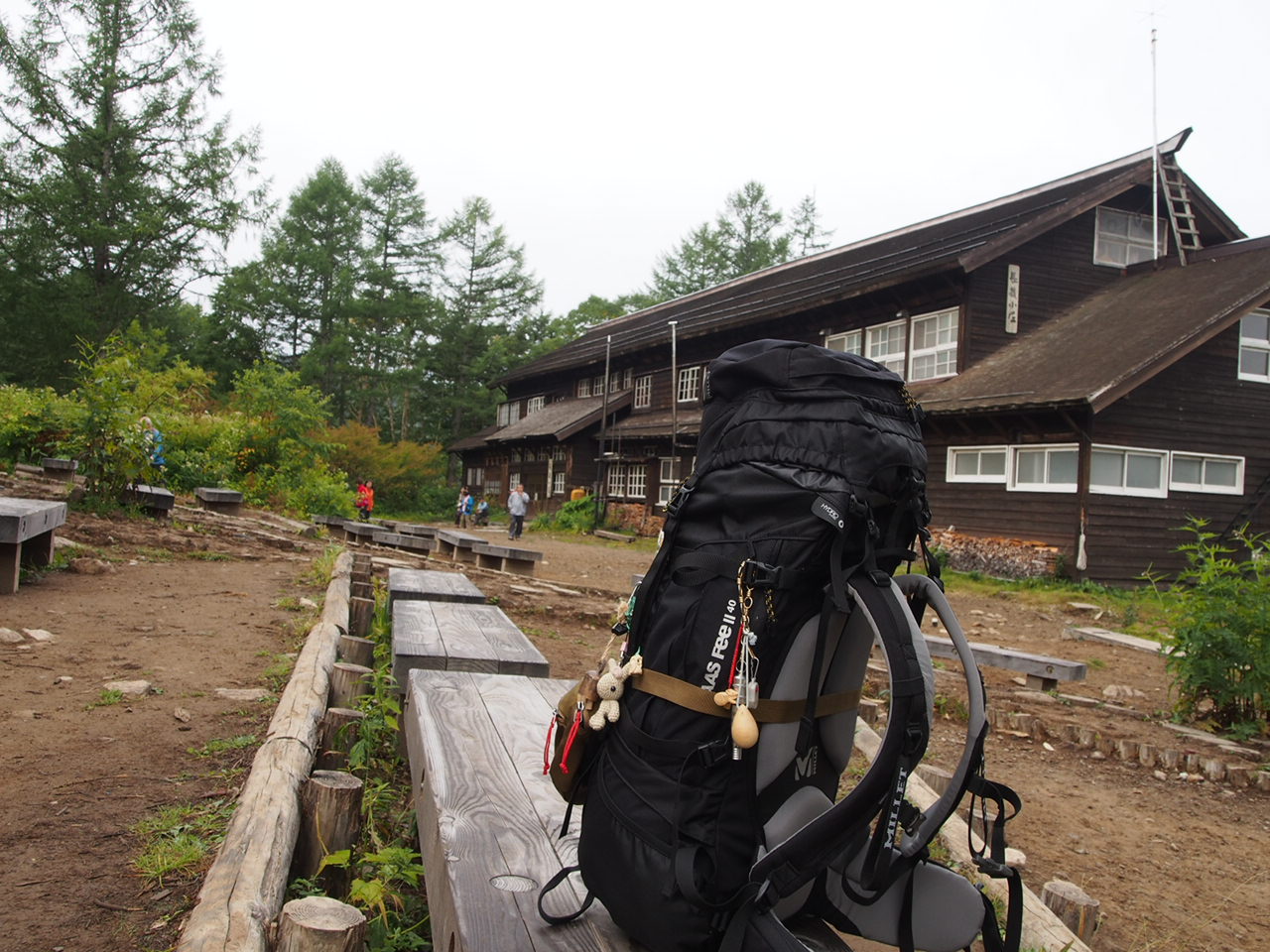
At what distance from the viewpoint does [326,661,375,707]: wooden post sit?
14.4ft

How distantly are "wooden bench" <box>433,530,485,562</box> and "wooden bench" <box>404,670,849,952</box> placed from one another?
9316mm

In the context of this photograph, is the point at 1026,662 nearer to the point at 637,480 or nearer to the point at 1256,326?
the point at 1256,326

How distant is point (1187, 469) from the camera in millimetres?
16750

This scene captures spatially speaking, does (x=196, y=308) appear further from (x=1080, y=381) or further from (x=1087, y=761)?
(x=1087, y=761)

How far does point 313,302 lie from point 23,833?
47292mm

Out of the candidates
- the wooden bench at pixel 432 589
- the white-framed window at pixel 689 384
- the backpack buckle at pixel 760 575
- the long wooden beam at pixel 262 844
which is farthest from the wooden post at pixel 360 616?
the white-framed window at pixel 689 384

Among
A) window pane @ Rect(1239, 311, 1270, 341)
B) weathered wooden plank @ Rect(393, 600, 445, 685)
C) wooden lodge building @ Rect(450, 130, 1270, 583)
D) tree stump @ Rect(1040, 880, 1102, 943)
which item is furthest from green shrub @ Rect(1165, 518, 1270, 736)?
window pane @ Rect(1239, 311, 1270, 341)

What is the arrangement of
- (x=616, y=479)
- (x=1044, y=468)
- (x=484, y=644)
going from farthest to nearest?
(x=616, y=479)
(x=1044, y=468)
(x=484, y=644)

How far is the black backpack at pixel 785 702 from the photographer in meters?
1.48

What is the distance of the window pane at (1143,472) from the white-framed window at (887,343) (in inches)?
222

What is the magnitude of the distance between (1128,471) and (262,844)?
1689cm

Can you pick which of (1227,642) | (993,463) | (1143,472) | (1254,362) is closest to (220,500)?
(1227,642)

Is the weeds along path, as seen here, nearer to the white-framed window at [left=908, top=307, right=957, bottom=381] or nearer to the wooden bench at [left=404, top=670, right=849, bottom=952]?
the wooden bench at [left=404, top=670, right=849, bottom=952]

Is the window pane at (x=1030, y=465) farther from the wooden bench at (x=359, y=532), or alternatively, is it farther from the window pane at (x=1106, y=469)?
the wooden bench at (x=359, y=532)
